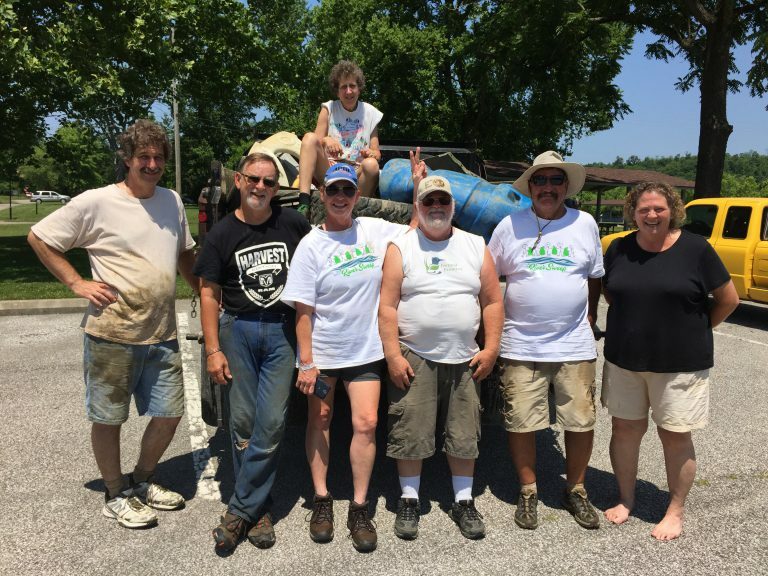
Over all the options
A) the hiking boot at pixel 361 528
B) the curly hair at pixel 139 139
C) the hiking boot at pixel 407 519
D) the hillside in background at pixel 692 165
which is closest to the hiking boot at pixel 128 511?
the hiking boot at pixel 361 528

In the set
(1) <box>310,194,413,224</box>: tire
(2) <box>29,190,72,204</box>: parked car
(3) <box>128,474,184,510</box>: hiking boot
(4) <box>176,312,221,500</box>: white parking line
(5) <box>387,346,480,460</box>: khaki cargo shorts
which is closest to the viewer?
(5) <box>387,346,480,460</box>: khaki cargo shorts

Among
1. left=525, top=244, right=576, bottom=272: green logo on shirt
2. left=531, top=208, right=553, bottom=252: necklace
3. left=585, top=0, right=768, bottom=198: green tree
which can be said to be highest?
left=585, top=0, right=768, bottom=198: green tree

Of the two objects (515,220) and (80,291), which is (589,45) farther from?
(80,291)

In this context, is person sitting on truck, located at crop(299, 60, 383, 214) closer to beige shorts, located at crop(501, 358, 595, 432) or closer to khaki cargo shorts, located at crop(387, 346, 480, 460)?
khaki cargo shorts, located at crop(387, 346, 480, 460)

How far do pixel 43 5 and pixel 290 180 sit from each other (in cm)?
1177

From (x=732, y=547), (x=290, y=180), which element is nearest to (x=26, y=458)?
(x=290, y=180)

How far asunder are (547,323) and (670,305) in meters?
0.60

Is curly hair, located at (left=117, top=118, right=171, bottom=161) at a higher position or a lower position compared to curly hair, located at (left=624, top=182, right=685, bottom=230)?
higher

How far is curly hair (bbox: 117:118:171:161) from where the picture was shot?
2975mm

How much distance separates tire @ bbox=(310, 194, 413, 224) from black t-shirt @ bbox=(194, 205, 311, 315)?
51cm

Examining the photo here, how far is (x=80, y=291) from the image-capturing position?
2.98 m

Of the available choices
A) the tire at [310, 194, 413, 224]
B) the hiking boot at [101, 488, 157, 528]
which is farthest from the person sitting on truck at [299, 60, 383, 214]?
the hiking boot at [101, 488, 157, 528]

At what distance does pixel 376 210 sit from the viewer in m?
3.42

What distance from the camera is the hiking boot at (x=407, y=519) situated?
2992 millimetres
